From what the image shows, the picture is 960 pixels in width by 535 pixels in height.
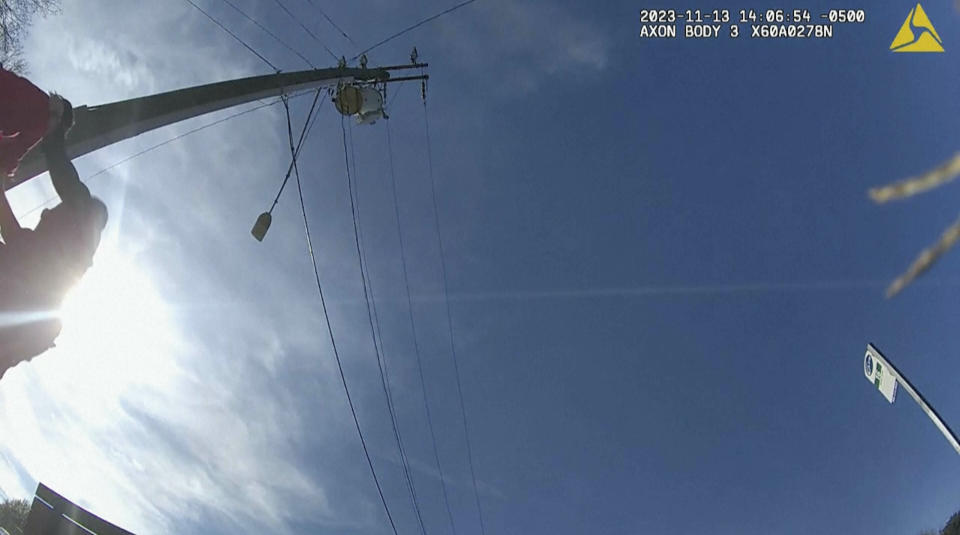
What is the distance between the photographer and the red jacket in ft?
10.5

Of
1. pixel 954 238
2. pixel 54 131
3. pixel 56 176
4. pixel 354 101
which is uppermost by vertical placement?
pixel 354 101

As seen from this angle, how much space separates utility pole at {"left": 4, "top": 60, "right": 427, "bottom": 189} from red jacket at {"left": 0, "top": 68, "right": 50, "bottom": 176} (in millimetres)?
74

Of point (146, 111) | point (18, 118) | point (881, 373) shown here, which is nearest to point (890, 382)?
point (881, 373)

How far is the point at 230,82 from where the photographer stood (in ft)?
18.7

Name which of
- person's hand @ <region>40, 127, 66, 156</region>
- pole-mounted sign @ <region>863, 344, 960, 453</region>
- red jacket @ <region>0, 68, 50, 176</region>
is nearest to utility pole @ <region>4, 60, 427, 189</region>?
red jacket @ <region>0, 68, 50, 176</region>

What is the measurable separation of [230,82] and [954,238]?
628 centimetres

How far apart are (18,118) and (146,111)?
1.18 metres

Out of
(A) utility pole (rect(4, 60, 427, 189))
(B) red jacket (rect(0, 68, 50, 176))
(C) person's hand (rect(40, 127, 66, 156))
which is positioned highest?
(A) utility pole (rect(4, 60, 427, 189))

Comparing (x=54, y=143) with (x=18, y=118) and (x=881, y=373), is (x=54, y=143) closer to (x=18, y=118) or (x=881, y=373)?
(x=18, y=118)

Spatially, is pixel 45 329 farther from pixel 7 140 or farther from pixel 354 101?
pixel 354 101

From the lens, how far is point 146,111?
14.3 feet

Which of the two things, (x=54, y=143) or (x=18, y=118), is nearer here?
(x=54, y=143)

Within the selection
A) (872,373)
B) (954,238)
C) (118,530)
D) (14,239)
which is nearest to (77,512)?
(118,530)

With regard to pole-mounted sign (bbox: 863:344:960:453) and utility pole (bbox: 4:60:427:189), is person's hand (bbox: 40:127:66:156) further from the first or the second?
pole-mounted sign (bbox: 863:344:960:453)
